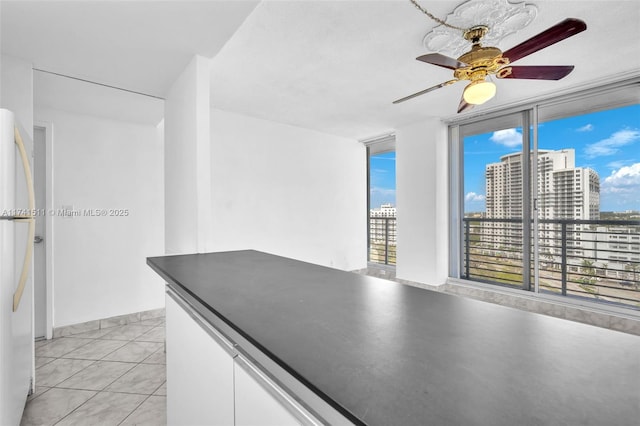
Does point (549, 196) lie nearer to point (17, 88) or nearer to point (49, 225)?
point (17, 88)

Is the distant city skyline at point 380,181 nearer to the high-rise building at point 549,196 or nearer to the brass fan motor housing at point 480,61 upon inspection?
the high-rise building at point 549,196

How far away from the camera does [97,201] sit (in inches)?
123

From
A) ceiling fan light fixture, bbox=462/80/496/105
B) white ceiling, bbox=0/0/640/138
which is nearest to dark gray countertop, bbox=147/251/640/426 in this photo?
ceiling fan light fixture, bbox=462/80/496/105

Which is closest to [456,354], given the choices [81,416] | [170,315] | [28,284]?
[170,315]

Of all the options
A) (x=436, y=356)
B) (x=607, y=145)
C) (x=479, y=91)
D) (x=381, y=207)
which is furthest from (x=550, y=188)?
(x=436, y=356)

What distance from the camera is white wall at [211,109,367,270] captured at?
3.55m

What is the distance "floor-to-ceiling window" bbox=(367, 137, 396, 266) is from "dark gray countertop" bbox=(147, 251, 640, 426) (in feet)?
14.8

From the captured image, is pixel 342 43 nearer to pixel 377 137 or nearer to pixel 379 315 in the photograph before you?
pixel 379 315

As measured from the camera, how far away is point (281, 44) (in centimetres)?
214

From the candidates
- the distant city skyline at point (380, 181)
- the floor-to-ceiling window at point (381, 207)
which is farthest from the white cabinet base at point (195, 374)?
the distant city skyline at point (380, 181)

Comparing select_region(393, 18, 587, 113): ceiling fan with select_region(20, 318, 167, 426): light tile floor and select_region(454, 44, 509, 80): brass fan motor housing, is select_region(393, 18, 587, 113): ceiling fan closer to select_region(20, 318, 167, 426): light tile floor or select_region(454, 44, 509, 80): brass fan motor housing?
select_region(454, 44, 509, 80): brass fan motor housing

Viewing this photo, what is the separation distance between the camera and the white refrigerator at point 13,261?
135cm

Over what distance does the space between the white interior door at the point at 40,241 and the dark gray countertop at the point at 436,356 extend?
9.64 ft

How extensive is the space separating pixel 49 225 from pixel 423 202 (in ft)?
13.7
